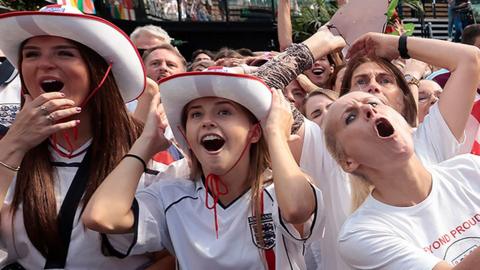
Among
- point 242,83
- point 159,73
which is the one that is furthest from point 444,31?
point 242,83

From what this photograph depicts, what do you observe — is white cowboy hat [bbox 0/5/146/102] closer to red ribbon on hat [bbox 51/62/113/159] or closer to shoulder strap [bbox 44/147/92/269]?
red ribbon on hat [bbox 51/62/113/159]

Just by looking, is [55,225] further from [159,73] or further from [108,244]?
[159,73]

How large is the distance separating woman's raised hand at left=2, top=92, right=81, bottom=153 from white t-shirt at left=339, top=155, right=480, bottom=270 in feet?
3.74

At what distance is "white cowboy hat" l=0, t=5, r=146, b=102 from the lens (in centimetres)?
221

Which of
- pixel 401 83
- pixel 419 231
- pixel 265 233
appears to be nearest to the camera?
pixel 419 231

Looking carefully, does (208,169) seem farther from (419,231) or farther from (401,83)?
(401,83)

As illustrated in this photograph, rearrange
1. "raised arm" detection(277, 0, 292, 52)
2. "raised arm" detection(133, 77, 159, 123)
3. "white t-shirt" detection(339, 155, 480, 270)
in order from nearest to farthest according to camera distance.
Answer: "white t-shirt" detection(339, 155, 480, 270), "raised arm" detection(133, 77, 159, 123), "raised arm" detection(277, 0, 292, 52)

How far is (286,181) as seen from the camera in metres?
2.14

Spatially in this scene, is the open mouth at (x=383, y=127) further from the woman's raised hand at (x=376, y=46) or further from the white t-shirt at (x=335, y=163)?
the woman's raised hand at (x=376, y=46)

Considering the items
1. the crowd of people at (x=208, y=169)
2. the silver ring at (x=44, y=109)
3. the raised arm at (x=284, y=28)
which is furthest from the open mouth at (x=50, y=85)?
the raised arm at (x=284, y=28)

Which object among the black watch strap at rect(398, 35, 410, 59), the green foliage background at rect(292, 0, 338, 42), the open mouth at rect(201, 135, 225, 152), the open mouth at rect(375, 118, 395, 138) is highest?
the black watch strap at rect(398, 35, 410, 59)

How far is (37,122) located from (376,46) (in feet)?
5.40

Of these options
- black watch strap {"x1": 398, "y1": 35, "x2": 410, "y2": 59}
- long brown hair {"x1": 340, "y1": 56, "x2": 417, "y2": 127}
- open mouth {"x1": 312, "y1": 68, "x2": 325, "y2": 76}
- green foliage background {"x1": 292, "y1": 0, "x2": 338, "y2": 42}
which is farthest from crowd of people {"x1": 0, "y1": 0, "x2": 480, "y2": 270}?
green foliage background {"x1": 292, "y1": 0, "x2": 338, "y2": 42}

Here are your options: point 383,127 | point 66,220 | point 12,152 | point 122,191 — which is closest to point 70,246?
point 66,220
